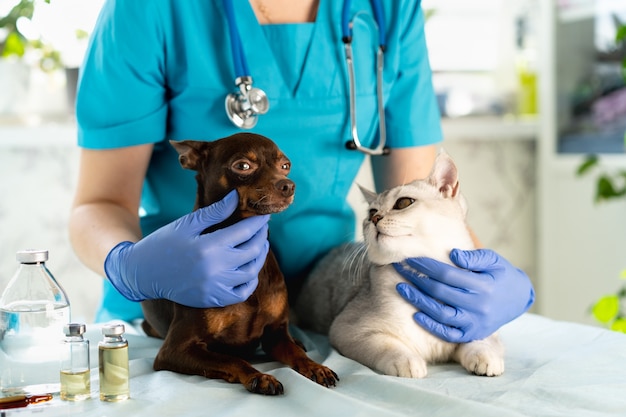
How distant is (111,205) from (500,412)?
0.77 m

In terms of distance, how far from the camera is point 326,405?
84 cm

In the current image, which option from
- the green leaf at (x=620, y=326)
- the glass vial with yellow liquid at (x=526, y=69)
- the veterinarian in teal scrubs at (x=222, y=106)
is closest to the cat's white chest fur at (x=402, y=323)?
the veterinarian in teal scrubs at (x=222, y=106)

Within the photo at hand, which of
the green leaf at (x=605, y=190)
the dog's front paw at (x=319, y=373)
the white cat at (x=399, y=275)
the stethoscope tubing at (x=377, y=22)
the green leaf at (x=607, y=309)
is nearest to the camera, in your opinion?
the dog's front paw at (x=319, y=373)

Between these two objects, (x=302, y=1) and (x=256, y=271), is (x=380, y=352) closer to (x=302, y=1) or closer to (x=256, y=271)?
(x=256, y=271)

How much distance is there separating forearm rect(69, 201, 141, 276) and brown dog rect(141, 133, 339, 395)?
18 cm

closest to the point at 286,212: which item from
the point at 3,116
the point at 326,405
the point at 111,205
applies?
the point at 111,205

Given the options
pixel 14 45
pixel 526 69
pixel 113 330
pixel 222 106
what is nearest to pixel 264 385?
pixel 113 330

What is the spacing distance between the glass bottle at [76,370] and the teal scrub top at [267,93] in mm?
431

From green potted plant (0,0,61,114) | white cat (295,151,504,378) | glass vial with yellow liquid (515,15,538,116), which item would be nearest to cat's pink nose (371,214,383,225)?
white cat (295,151,504,378)

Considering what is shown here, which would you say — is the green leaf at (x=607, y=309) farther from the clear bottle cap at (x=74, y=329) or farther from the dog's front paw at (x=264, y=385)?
the clear bottle cap at (x=74, y=329)

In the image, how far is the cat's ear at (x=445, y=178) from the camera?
1105 mm

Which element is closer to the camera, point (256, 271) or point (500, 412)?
point (500, 412)

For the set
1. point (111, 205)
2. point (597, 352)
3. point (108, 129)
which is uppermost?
point (108, 129)

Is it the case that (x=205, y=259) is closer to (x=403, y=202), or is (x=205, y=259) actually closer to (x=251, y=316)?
(x=251, y=316)
